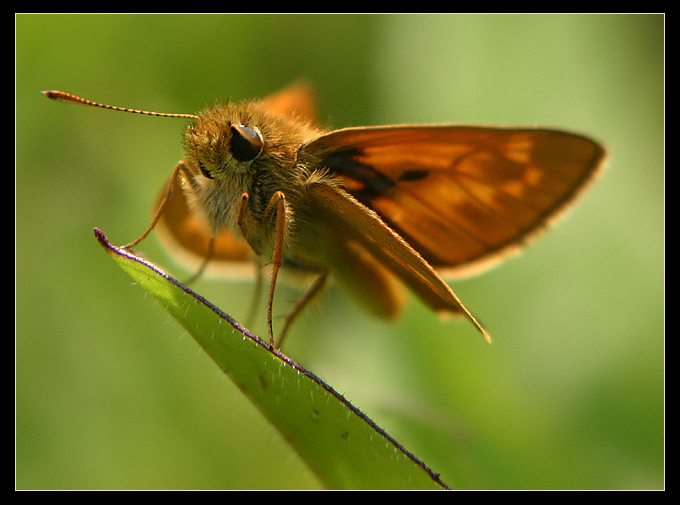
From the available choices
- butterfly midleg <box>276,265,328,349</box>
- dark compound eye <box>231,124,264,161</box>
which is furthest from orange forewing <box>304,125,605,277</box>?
butterfly midleg <box>276,265,328,349</box>

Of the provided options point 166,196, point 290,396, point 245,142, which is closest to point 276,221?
point 245,142

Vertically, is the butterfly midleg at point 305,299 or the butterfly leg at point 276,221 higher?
the butterfly leg at point 276,221

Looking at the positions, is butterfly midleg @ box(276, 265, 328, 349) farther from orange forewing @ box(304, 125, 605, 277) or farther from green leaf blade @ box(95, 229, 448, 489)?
green leaf blade @ box(95, 229, 448, 489)

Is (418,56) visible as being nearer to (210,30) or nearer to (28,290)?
(210,30)

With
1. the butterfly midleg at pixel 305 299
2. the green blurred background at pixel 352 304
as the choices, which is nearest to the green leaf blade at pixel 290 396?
the green blurred background at pixel 352 304

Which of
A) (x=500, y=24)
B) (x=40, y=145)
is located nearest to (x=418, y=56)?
(x=500, y=24)

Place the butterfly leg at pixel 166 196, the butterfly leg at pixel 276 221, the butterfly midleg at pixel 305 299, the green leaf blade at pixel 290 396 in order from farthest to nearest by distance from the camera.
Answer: the butterfly midleg at pixel 305 299 < the butterfly leg at pixel 166 196 < the butterfly leg at pixel 276 221 < the green leaf blade at pixel 290 396

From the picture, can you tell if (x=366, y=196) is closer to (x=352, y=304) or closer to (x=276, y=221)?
(x=276, y=221)

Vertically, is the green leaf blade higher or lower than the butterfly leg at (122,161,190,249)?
lower

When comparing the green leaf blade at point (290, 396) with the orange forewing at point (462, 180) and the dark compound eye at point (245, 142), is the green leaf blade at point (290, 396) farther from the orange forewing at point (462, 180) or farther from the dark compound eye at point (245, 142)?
the orange forewing at point (462, 180)
